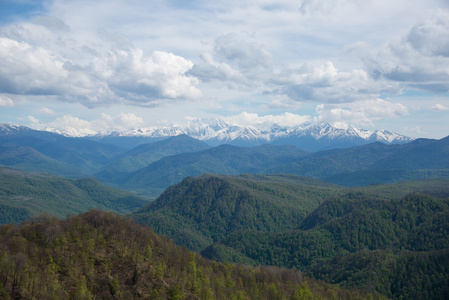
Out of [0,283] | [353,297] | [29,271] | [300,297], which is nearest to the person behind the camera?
[0,283]

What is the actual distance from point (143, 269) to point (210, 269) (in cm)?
3983

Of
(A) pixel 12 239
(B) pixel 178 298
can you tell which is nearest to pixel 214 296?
(B) pixel 178 298

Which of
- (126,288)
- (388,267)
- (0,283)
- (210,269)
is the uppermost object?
(0,283)

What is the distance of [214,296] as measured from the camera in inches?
4139

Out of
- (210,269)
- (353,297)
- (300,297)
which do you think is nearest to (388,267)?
(353,297)

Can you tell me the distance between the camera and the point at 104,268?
97.0 metres

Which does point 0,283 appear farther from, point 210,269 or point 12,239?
point 210,269

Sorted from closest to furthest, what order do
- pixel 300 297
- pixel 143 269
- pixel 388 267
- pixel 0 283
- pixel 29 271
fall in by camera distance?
pixel 0 283, pixel 29 271, pixel 143 269, pixel 300 297, pixel 388 267

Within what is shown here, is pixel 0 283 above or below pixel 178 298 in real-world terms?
above

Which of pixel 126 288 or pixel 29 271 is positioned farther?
pixel 126 288

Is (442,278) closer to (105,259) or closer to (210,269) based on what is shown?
(210,269)

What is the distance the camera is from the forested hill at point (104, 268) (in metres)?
83.0

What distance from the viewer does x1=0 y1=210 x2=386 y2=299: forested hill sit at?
83000mm

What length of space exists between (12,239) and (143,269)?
3652 centimetres
